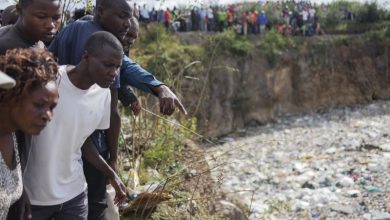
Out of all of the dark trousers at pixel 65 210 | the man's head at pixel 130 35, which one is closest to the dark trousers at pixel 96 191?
the dark trousers at pixel 65 210

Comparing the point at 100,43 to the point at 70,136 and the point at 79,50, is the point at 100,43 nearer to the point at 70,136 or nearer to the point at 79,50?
the point at 79,50

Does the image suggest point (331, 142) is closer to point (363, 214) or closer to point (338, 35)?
point (363, 214)

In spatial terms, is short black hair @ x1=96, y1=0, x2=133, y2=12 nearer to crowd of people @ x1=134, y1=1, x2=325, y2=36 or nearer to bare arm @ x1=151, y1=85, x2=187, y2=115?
bare arm @ x1=151, y1=85, x2=187, y2=115

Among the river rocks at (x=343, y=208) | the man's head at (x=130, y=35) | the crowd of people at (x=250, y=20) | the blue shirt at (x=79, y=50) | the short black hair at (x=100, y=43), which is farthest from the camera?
the crowd of people at (x=250, y=20)

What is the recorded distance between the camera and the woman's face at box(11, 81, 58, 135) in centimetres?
161

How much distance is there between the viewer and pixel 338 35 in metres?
18.2

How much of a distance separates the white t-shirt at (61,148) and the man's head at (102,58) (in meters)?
0.08

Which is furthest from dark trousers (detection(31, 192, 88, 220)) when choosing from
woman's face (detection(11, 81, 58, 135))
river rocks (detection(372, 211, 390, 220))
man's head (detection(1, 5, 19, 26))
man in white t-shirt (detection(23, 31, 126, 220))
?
river rocks (detection(372, 211, 390, 220))

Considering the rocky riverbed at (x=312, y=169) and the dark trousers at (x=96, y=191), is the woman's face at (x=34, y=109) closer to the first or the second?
the dark trousers at (x=96, y=191)

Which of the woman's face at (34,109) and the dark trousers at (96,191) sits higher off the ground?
the woman's face at (34,109)

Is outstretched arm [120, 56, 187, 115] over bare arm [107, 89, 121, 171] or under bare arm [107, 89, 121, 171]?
over

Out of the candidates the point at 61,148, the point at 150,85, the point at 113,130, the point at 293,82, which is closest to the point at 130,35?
the point at 150,85

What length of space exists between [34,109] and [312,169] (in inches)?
336

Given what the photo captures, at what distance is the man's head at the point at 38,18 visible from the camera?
7.01ft
